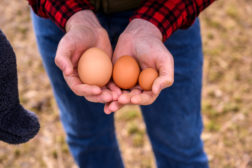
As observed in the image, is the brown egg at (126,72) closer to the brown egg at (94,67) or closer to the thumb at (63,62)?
the brown egg at (94,67)

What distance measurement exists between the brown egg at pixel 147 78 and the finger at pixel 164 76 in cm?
8

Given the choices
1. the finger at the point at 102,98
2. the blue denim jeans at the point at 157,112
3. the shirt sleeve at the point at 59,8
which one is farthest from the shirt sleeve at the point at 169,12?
the finger at the point at 102,98

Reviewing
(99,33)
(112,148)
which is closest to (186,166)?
(112,148)

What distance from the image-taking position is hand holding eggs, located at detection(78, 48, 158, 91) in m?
1.19

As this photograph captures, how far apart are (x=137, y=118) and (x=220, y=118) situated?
62 centimetres

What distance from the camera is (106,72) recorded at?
1.25 metres

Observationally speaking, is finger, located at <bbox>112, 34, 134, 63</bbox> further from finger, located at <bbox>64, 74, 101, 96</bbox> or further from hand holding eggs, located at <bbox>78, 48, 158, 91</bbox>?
finger, located at <bbox>64, 74, 101, 96</bbox>

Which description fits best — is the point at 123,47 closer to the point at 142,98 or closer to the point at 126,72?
the point at 126,72

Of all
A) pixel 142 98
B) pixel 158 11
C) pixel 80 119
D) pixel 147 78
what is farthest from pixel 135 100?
pixel 80 119

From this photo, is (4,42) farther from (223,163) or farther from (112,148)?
(223,163)

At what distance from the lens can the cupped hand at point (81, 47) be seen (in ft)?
3.35

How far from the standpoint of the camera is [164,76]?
3.37ft

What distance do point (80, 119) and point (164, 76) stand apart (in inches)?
22.8

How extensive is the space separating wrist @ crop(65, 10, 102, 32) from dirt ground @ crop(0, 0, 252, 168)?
3.85 ft
